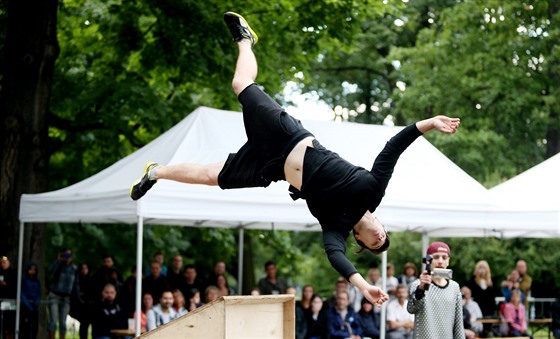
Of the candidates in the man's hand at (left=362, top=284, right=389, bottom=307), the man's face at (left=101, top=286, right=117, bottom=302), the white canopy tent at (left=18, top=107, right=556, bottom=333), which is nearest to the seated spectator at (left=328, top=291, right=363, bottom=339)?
the white canopy tent at (left=18, top=107, right=556, bottom=333)

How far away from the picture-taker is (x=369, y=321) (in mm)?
12953

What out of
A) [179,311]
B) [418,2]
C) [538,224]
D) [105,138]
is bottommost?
[179,311]

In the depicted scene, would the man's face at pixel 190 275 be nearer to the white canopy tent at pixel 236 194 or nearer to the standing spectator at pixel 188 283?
the standing spectator at pixel 188 283

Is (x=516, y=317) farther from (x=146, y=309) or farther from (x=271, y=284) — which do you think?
(x=146, y=309)

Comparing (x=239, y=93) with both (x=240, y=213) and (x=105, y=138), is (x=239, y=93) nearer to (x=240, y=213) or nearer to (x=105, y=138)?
(x=240, y=213)

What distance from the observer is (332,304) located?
12.6m

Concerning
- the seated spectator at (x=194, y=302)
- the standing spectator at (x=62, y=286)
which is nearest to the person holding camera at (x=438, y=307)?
the seated spectator at (x=194, y=302)

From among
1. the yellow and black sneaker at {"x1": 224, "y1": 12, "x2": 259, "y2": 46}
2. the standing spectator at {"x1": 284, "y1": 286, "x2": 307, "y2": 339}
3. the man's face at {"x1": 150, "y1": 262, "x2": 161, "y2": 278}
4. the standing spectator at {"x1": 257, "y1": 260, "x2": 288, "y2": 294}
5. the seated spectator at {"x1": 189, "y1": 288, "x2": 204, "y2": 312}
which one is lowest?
the standing spectator at {"x1": 284, "y1": 286, "x2": 307, "y2": 339}

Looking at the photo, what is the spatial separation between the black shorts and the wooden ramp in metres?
1.05

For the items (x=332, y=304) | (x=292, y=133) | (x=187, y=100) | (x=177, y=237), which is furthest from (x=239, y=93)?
(x=177, y=237)

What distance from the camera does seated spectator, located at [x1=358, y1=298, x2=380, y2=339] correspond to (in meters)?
12.8

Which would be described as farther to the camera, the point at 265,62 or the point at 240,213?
the point at 265,62

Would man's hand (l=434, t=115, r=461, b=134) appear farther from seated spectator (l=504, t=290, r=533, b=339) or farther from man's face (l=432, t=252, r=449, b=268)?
seated spectator (l=504, t=290, r=533, b=339)

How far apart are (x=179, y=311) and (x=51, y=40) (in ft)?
16.6
